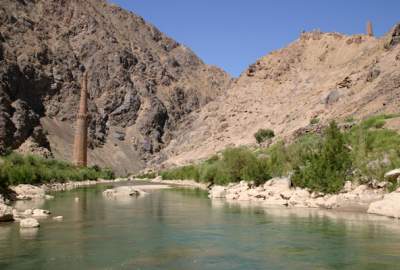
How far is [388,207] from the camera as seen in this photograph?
24.0 metres

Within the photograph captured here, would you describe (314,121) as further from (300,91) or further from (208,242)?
(208,242)

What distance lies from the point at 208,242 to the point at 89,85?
160 m

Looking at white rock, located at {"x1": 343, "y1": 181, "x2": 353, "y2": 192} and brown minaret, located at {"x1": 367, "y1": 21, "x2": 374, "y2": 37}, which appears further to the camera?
brown minaret, located at {"x1": 367, "y1": 21, "x2": 374, "y2": 37}

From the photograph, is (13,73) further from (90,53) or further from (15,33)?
(90,53)

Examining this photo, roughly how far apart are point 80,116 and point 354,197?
11396cm

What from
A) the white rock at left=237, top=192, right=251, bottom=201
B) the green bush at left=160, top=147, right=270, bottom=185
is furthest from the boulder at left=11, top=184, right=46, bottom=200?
the green bush at left=160, top=147, right=270, bottom=185

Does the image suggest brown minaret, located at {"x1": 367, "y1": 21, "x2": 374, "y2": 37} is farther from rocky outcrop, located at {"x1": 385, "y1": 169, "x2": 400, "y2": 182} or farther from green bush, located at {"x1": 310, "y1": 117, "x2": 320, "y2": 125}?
rocky outcrop, located at {"x1": 385, "y1": 169, "x2": 400, "y2": 182}

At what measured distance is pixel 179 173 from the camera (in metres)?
92.4

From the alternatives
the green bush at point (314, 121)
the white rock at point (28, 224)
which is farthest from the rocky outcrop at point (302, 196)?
the green bush at point (314, 121)

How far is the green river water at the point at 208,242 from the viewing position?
48.3 ft

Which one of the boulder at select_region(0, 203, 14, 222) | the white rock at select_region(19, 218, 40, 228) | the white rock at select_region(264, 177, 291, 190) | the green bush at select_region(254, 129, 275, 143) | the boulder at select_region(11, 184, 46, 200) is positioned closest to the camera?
the white rock at select_region(19, 218, 40, 228)

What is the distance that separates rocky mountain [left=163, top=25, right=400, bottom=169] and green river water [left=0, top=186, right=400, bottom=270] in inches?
1742

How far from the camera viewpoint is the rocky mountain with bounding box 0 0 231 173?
136m

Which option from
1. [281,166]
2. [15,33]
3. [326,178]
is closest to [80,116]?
[15,33]
